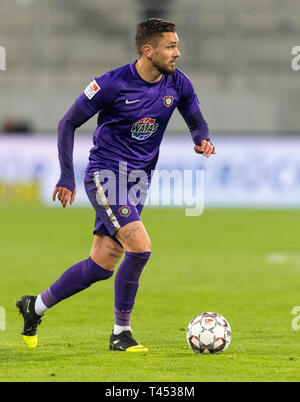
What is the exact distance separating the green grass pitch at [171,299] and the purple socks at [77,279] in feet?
1.18

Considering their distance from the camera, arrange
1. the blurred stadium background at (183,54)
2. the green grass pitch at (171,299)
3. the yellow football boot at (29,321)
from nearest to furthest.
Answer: the green grass pitch at (171,299) < the yellow football boot at (29,321) < the blurred stadium background at (183,54)

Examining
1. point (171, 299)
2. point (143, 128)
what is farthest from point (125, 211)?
point (171, 299)

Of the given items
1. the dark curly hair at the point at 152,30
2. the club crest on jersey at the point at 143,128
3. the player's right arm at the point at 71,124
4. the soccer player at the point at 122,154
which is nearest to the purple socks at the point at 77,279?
the soccer player at the point at 122,154

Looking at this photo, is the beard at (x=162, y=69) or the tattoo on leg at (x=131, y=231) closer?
the tattoo on leg at (x=131, y=231)

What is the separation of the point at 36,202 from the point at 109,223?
14.9 metres

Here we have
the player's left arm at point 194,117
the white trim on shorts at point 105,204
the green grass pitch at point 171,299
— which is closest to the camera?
the green grass pitch at point 171,299

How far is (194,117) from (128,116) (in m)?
0.60

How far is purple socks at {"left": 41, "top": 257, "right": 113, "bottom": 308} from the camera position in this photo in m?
5.81

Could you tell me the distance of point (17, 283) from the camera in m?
9.84

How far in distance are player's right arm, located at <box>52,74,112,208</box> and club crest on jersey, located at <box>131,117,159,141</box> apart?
28cm

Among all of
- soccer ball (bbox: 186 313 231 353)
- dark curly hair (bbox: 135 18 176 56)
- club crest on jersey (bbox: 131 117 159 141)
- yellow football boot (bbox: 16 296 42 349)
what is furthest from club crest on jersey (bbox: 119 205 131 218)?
dark curly hair (bbox: 135 18 176 56)

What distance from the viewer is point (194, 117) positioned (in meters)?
6.17

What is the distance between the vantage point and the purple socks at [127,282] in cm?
570

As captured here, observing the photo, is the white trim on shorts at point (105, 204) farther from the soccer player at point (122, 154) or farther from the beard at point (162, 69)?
the beard at point (162, 69)
